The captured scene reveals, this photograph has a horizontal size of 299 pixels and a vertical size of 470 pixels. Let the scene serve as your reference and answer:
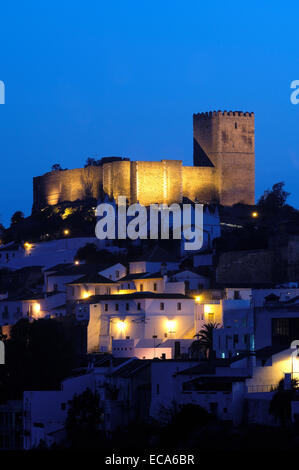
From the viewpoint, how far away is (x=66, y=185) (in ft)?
309

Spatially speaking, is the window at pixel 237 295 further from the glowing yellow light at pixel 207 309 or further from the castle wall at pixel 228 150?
the castle wall at pixel 228 150

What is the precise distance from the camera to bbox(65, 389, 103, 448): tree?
51531mm

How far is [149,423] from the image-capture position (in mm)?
51781

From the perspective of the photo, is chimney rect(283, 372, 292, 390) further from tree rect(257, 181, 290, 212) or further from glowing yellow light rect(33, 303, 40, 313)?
tree rect(257, 181, 290, 212)

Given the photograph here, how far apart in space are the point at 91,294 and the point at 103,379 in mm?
14505

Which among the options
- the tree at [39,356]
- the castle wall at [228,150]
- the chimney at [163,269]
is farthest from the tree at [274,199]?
the tree at [39,356]

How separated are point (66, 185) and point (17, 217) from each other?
13.2 ft

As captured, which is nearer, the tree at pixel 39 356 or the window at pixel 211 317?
the tree at pixel 39 356

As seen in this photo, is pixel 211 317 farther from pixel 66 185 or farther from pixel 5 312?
pixel 66 185

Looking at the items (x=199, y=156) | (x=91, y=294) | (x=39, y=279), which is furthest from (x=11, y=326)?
(x=199, y=156)

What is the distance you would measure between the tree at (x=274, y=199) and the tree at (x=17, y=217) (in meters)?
15.1

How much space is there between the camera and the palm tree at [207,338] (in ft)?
192

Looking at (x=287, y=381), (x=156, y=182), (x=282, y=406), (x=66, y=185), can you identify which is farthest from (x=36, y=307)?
(x=282, y=406)

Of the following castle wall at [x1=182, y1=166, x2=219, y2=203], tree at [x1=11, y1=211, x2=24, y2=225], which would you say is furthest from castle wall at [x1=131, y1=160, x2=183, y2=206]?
tree at [x1=11, y1=211, x2=24, y2=225]
